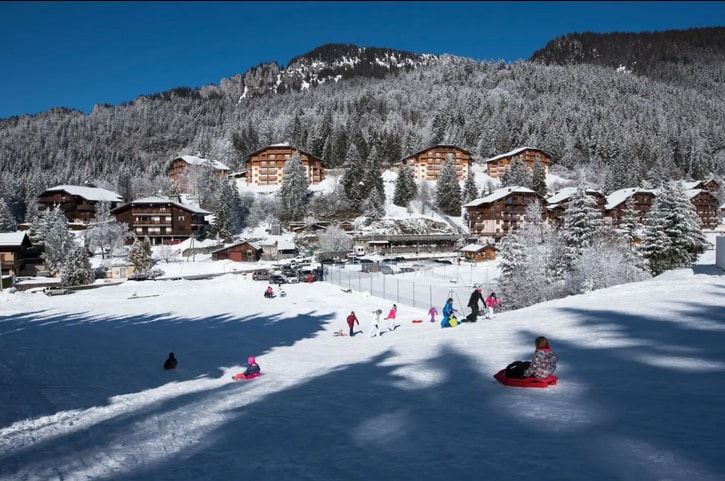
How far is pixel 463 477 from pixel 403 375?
5655 mm

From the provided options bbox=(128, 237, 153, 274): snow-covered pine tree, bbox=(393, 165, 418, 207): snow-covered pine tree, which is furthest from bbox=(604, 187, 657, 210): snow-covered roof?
bbox=(128, 237, 153, 274): snow-covered pine tree

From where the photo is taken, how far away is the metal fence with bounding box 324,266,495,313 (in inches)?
1299

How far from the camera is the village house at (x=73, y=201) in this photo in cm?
7962

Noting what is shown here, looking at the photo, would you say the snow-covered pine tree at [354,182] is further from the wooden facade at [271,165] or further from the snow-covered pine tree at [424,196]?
the wooden facade at [271,165]

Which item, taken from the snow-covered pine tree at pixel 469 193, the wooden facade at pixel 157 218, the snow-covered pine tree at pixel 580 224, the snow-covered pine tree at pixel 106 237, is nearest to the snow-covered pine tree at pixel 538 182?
the snow-covered pine tree at pixel 469 193

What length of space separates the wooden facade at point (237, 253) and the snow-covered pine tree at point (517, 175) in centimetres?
5244

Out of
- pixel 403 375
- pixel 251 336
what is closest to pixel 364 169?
pixel 251 336

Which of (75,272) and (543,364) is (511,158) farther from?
(543,364)

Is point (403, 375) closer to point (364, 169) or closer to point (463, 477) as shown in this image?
point (463, 477)

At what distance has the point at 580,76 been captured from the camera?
181 m

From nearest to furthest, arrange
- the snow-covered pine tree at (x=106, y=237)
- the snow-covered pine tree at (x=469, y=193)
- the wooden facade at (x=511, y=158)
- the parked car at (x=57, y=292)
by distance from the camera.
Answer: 1. the parked car at (x=57, y=292)
2. the snow-covered pine tree at (x=106, y=237)
3. the snow-covered pine tree at (x=469, y=193)
4. the wooden facade at (x=511, y=158)

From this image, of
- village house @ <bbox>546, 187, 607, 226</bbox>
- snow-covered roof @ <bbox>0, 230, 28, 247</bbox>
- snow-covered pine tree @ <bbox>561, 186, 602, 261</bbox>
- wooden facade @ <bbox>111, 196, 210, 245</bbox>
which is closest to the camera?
snow-covered pine tree @ <bbox>561, 186, 602, 261</bbox>

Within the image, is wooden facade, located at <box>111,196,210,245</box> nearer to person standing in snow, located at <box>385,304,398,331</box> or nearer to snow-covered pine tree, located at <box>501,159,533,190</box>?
person standing in snow, located at <box>385,304,398,331</box>

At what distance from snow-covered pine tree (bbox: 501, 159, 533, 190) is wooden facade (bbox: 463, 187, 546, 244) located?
12.6 metres
